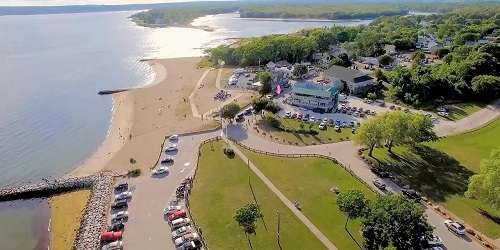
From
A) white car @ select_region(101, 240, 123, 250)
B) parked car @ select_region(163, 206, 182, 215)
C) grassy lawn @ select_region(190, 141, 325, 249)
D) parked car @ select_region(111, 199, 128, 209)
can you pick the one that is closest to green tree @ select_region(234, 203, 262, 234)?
grassy lawn @ select_region(190, 141, 325, 249)

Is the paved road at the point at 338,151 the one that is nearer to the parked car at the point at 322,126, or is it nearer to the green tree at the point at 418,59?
the parked car at the point at 322,126

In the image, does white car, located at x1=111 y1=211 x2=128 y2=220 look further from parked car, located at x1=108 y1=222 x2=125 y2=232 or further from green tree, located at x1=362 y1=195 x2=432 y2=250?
green tree, located at x1=362 y1=195 x2=432 y2=250

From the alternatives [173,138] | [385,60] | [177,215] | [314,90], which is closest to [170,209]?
[177,215]

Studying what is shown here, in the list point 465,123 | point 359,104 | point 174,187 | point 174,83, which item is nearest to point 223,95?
point 174,83

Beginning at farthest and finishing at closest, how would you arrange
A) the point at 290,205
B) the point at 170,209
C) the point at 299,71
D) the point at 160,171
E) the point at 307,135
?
1. the point at 299,71
2. the point at 307,135
3. the point at 160,171
4. the point at 290,205
5. the point at 170,209

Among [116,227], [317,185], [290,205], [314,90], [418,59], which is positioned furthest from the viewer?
[418,59]

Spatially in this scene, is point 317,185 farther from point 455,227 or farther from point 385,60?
point 385,60
